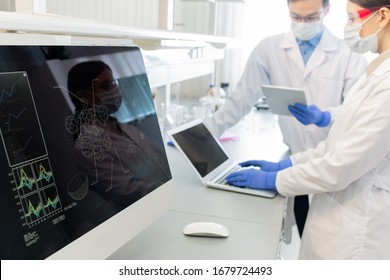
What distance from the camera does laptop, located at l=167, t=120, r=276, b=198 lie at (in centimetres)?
141

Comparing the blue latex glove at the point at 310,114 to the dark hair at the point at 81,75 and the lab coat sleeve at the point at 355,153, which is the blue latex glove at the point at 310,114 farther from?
the dark hair at the point at 81,75

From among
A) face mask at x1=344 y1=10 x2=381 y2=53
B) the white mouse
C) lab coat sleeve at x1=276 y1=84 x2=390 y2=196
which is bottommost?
the white mouse

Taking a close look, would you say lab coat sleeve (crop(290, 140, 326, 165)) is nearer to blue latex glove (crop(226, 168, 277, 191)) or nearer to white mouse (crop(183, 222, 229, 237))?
blue latex glove (crop(226, 168, 277, 191))

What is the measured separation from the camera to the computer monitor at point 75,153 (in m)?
0.61

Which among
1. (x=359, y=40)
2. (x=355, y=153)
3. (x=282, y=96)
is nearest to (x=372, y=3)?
(x=359, y=40)

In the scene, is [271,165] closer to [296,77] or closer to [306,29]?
[296,77]

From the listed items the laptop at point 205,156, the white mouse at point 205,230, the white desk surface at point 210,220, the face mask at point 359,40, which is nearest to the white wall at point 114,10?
the laptop at point 205,156

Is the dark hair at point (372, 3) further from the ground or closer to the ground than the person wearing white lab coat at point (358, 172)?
further from the ground

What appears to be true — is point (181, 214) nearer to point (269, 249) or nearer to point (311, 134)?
point (269, 249)

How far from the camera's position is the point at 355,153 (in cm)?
116

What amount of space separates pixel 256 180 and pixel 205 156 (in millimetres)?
232

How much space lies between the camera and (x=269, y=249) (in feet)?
3.33

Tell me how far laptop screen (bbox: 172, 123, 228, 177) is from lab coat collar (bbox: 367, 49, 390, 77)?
2.05 ft

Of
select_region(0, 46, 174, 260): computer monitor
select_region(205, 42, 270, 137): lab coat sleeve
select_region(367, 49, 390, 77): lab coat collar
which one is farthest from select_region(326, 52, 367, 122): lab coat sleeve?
select_region(0, 46, 174, 260): computer monitor
